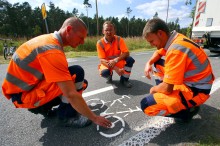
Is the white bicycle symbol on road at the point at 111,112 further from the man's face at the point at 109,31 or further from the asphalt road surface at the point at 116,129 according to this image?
the man's face at the point at 109,31

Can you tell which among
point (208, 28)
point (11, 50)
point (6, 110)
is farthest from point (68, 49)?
point (6, 110)

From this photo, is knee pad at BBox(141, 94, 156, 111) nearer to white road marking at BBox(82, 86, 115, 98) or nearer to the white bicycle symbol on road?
the white bicycle symbol on road

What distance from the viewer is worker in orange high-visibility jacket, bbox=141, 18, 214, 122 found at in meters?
1.92

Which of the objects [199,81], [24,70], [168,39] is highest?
[168,39]

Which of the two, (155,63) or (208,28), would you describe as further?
(208,28)

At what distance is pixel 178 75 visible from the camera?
190 centimetres

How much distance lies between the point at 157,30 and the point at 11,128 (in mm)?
2291

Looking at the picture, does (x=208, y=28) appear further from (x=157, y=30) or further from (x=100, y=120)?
(x=100, y=120)

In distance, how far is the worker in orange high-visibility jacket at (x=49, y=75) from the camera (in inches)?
69.6

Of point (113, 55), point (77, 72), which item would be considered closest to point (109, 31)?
point (113, 55)

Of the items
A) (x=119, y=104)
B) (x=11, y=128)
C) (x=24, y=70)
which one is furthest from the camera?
(x=119, y=104)

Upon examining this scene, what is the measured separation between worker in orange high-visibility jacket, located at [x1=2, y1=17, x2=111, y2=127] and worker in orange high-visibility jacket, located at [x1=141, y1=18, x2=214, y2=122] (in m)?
0.72

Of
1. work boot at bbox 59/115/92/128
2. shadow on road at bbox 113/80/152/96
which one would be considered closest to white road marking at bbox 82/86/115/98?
shadow on road at bbox 113/80/152/96

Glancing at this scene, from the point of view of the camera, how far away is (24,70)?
203 cm
